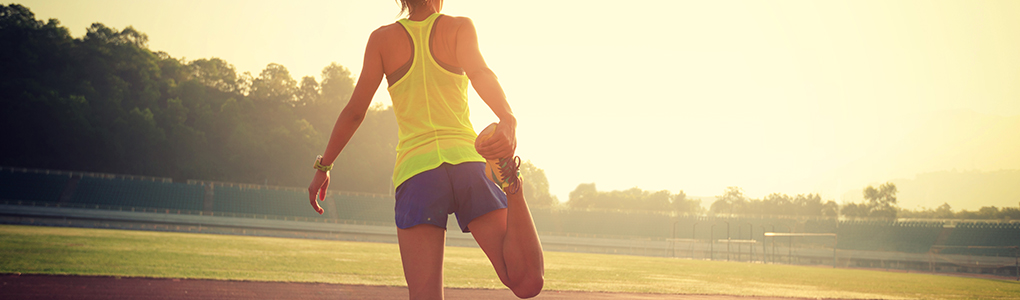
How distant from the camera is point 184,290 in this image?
6.56m

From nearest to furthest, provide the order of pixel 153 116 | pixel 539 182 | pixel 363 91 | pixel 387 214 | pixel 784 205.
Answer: pixel 363 91, pixel 387 214, pixel 153 116, pixel 784 205, pixel 539 182

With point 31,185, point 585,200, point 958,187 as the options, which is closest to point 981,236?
point 585,200

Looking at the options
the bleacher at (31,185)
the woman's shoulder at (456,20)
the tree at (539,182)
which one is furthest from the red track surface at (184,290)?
the tree at (539,182)

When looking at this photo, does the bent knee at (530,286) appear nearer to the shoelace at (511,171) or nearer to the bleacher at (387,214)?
the shoelace at (511,171)

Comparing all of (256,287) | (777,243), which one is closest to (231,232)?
(256,287)

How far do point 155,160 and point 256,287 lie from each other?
4852 cm

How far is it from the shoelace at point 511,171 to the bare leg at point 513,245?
14cm

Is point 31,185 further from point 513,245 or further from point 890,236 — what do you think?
point 890,236

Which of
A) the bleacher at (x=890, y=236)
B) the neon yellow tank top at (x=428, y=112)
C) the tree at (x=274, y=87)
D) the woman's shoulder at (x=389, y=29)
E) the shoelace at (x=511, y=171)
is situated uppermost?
the tree at (x=274, y=87)

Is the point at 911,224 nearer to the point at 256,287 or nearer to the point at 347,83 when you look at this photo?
the point at 256,287

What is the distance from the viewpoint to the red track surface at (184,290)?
5.97 m

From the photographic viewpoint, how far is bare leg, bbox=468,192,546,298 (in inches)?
85.7

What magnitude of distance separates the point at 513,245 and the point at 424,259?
13.5 inches

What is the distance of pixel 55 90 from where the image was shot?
144ft
